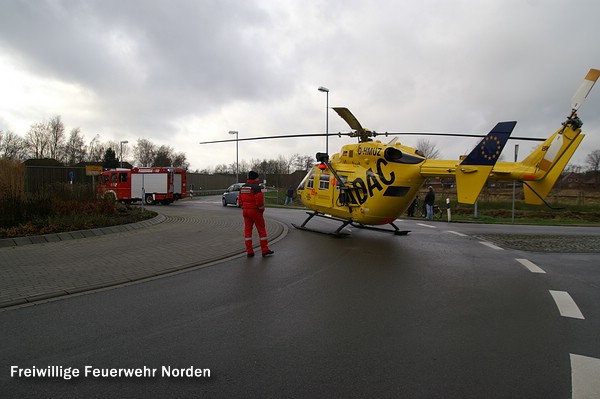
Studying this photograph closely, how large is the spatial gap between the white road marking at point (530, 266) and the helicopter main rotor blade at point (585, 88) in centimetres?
331

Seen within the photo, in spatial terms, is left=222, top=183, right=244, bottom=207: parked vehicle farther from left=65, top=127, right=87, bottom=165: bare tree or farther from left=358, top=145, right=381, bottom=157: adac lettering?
left=65, top=127, right=87, bottom=165: bare tree

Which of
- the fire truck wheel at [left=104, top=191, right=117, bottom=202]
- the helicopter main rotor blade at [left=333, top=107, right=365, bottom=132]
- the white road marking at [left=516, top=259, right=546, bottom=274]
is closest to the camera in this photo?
the white road marking at [left=516, top=259, right=546, bottom=274]

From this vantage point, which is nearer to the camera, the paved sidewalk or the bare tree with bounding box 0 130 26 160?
the paved sidewalk

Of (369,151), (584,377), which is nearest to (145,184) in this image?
(369,151)

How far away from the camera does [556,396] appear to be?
2766 mm

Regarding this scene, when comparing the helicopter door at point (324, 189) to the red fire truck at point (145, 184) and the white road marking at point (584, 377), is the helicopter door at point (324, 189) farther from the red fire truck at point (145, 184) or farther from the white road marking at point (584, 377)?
the red fire truck at point (145, 184)

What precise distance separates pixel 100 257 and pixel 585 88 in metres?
10.4

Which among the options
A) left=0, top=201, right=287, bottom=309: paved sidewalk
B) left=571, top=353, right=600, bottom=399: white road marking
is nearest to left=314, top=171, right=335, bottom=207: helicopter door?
left=0, top=201, right=287, bottom=309: paved sidewalk

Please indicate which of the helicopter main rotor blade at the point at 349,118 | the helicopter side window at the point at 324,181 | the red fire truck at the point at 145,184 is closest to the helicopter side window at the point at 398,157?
the helicopter main rotor blade at the point at 349,118

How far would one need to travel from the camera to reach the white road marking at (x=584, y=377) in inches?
111

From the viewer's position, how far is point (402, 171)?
9.67 meters

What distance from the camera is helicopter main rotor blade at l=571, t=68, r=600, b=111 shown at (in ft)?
22.5

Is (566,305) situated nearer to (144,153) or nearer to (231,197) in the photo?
(231,197)

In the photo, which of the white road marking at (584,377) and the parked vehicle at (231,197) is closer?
the white road marking at (584,377)
